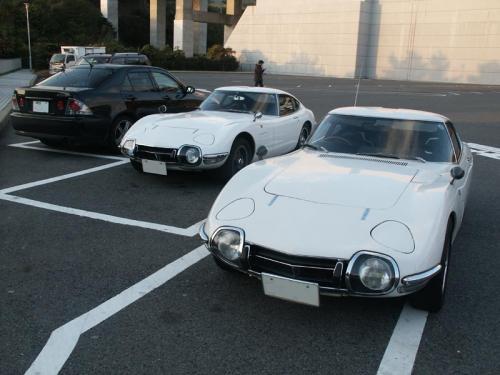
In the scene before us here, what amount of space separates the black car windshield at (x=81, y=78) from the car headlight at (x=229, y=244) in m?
5.74

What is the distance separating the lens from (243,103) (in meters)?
7.75

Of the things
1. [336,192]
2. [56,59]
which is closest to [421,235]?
→ [336,192]

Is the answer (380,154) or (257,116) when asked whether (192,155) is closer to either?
(257,116)

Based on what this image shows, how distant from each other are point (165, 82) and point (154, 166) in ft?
12.2

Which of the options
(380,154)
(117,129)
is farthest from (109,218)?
(117,129)

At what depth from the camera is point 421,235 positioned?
3178 mm

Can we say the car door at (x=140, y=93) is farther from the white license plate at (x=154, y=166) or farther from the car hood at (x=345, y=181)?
the car hood at (x=345, y=181)

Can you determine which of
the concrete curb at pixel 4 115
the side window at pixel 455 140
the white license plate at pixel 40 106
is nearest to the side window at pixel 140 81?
the white license plate at pixel 40 106

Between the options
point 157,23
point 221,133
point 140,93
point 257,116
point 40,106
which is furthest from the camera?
point 157,23

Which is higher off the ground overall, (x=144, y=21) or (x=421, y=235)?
(x=144, y=21)

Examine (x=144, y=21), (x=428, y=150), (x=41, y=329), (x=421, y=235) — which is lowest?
(x=41, y=329)

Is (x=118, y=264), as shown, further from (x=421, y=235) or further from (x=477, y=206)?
(x=477, y=206)

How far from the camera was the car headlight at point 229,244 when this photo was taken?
327 cm

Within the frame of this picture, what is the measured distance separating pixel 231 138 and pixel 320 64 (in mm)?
52229
